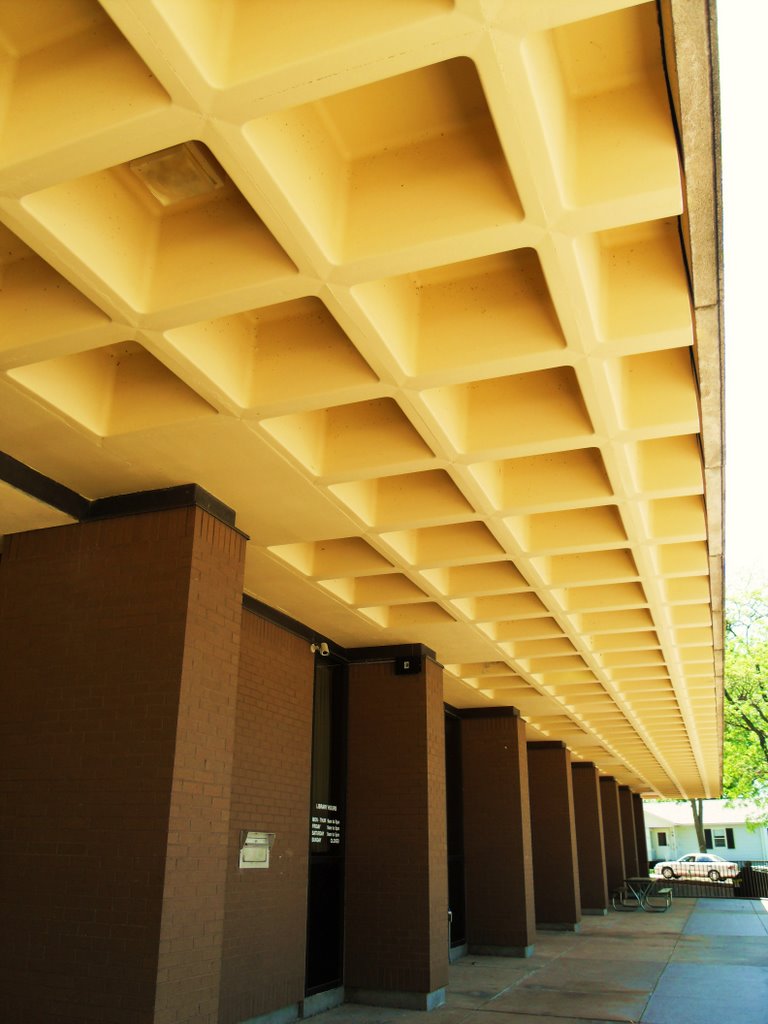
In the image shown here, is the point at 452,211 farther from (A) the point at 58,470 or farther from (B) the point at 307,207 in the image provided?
(A) the point at 58,470

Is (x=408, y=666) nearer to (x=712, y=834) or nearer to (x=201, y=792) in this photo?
(x=201, y=792)

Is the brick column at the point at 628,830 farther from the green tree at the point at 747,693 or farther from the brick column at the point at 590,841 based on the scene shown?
the brick column at the point at 590,841

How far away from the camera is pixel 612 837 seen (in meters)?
29.4

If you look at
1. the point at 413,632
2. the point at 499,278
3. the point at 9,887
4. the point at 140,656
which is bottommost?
the point at 9,887

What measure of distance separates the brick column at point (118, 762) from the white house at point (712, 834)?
59790 millimetres

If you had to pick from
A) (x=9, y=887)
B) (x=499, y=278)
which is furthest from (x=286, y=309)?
(x=9, y=887)

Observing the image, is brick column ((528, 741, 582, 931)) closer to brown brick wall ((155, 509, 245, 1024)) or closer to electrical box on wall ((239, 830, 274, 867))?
electrical box on wall ((239, 830, 274, 867))

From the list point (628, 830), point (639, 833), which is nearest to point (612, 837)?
point (628, 830)

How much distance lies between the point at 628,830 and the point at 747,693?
→ 7700 mm

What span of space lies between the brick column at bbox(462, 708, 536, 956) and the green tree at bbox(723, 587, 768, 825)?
22427 millimetres

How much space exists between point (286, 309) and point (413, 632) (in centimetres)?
597

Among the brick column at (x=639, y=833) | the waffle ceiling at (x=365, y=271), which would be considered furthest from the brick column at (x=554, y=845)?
the brick column at (x=639, y=833)

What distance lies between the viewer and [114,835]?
215 inches

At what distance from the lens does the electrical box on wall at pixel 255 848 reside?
8.17 metres
